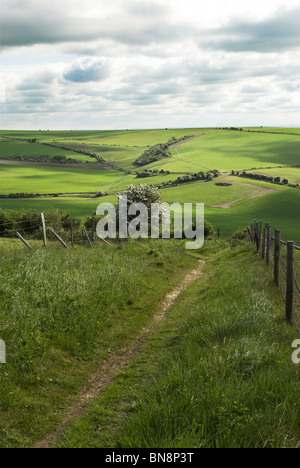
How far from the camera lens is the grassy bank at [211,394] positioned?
4793 mm

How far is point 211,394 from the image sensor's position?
5395 mm

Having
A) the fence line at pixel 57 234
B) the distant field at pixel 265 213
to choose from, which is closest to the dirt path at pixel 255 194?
the distant field at pixel 265 213

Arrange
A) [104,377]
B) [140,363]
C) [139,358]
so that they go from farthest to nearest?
[139,358] < [140,363] < [104,377]

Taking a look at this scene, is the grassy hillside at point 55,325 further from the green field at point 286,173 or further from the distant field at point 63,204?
the green field at point 286,173

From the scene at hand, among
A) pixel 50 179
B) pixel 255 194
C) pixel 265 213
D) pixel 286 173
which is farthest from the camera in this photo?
pixel 50 179

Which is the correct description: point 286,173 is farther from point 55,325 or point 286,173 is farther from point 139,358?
point 55,325

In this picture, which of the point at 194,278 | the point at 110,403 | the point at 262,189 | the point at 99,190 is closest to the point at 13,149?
the point at 99,190

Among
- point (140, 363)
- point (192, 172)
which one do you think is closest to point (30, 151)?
point (192, 172)

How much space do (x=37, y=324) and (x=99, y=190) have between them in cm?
8777

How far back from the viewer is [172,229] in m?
46.1

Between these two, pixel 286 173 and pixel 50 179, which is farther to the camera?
pixel 50 179

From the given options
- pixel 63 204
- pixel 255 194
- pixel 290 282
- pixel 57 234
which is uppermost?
pixel 290 282

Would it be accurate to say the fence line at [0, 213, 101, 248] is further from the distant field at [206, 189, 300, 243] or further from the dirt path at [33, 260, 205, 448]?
the distant field at [206, 189, 300, 243]
